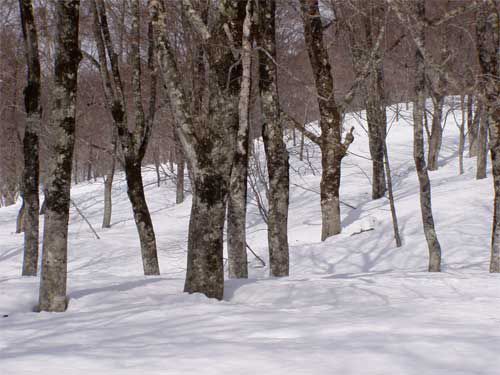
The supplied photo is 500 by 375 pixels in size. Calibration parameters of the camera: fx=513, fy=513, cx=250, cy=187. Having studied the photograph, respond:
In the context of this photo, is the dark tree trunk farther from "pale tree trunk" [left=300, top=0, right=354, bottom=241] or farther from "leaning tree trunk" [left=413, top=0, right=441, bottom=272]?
"leaning tree trunk" [left=413, top=0, right=441, bottom=272]

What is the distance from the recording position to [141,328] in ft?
14.0

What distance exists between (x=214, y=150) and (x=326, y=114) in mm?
6511

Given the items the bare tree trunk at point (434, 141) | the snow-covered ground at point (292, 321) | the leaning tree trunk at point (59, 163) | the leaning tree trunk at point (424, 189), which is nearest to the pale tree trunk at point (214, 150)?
the snow-covered ground at point (292, 321)

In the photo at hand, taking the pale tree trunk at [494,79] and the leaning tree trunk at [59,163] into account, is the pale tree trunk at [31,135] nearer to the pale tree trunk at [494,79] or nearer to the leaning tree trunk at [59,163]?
the leaning tree trunk at [59,163]

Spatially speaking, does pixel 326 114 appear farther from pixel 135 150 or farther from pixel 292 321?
pixel 292 321

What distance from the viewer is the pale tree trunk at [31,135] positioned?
9414 millimetres

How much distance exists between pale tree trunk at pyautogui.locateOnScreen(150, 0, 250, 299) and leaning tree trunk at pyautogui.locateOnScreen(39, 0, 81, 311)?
1263mm

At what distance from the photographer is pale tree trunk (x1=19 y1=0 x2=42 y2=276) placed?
9414 mm

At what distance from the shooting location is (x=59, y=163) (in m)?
5.59

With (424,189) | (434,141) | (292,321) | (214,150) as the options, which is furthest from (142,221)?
(434,141)

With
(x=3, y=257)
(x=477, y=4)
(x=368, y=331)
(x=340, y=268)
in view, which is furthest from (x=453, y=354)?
(x=3, y=257)

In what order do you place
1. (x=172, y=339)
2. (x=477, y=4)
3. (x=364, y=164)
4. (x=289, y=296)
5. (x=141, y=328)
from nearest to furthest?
(x=172, y=339) → (x=141, y=328) → (x=289, y=296) → (x=477, y=4) → (x=364, y=164)

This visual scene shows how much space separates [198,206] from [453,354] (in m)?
3.30

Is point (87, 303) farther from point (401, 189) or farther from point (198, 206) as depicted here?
point (401, 189)
